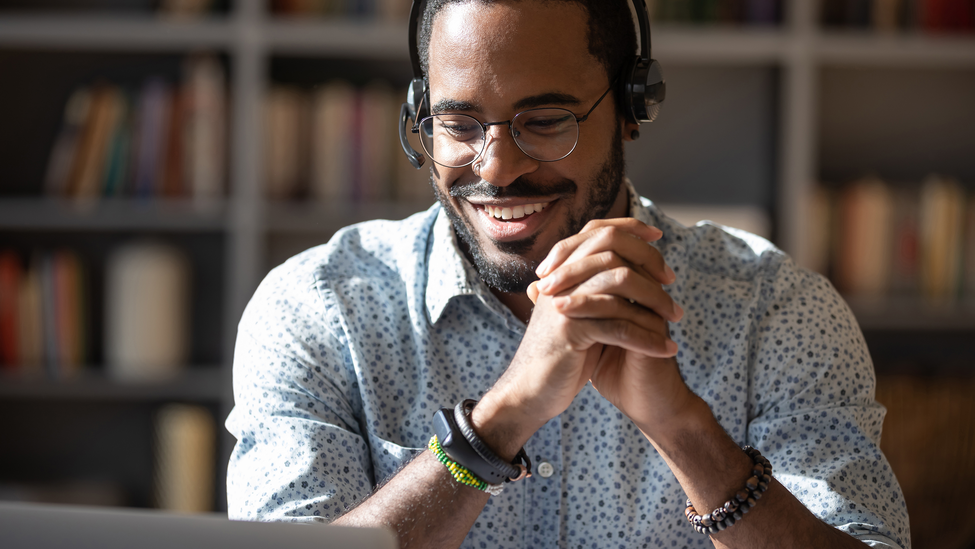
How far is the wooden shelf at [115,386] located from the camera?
2.28 metres

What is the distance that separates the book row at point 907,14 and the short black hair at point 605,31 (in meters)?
1.35

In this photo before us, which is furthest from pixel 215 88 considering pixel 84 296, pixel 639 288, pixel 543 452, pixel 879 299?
pixel 879 299

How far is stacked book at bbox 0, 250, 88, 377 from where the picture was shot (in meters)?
2.26

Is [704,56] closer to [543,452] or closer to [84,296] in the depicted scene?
[543,452]

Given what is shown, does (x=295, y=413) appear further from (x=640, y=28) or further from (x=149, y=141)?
(x=149, y=141)

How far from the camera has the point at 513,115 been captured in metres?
1.06

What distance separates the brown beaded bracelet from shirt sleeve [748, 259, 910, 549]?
0.13 metres

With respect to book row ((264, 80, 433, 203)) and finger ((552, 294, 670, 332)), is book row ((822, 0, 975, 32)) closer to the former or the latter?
book row ((264, 80, 433, 203))

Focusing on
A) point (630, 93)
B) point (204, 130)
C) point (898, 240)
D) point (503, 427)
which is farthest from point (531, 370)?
point (898, 240)

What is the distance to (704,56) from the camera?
2.25 m

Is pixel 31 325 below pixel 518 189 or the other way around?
below

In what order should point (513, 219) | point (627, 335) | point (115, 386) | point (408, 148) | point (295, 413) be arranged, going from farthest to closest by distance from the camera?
point (115, 386), point (408, 148), point (513, 219), point (295, 413), point (627, 335)

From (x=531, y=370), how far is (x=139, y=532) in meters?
0.48

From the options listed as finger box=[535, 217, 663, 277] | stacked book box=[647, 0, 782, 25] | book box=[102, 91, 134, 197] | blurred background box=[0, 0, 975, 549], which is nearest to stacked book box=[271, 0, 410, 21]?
blurred background box=[0, 0, 975, 549]
